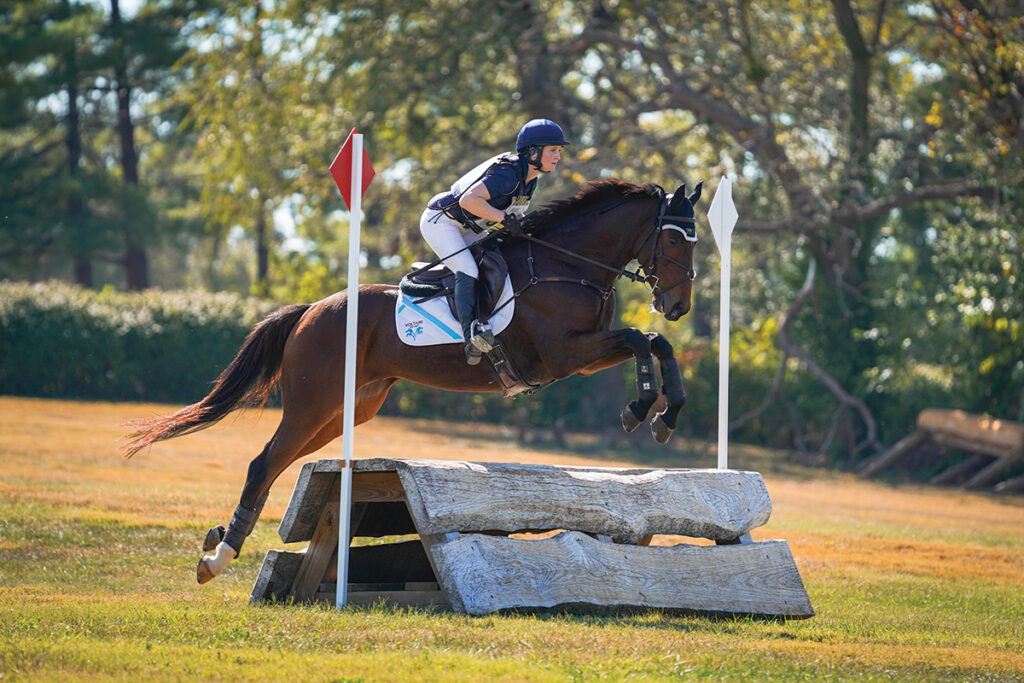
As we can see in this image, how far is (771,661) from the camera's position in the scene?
459 centimetres

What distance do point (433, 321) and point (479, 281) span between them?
1.12 ft

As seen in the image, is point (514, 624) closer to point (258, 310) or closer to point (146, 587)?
point (146, 587)

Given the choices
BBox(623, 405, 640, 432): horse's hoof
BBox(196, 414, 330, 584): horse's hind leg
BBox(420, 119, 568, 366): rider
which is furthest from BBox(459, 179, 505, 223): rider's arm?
BBox(196, 414, 330, 584): horse's hind leg

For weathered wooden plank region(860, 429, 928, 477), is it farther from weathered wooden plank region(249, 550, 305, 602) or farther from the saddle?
weathered wooden plank region(249, 550, 305, 602)

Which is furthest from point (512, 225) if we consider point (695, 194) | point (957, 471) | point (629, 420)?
point (957, 471)

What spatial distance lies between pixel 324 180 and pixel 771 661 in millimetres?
17768

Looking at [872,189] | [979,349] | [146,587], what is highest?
[872,189]

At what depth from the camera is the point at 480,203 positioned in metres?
5.99

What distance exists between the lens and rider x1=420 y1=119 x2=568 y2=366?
6.00 m

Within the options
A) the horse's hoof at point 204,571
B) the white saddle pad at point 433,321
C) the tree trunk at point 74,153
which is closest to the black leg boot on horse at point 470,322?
the white saddle pad at point 433,321

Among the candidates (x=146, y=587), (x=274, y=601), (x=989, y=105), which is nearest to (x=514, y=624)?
(x=274, y=601)

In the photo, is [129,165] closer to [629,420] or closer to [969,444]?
[969,444]

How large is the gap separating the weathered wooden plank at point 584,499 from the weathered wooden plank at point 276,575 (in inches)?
41.4

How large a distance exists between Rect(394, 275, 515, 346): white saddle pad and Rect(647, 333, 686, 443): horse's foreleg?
2.75ft
